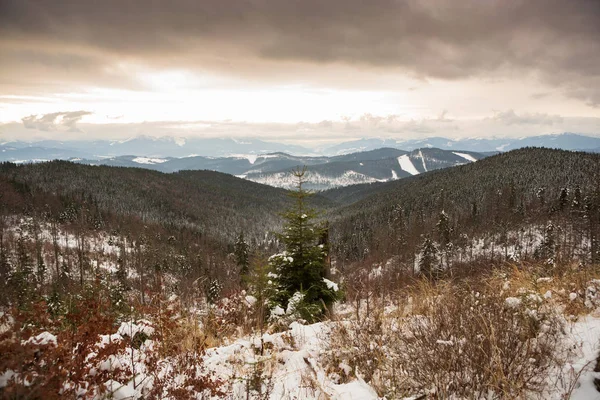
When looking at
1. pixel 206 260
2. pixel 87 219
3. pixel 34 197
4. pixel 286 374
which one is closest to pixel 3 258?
pixel 206 260

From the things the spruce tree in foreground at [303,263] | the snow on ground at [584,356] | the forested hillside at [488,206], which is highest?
the snow on ground at [584,356]

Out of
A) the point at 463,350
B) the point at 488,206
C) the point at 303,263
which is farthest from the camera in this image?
the point at 488,206

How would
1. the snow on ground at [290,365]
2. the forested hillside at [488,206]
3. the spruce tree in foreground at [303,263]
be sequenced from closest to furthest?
the snow on ground at [290,365] < the spruce tree in foreground at [303,263] < the forested hillside at [488,206]

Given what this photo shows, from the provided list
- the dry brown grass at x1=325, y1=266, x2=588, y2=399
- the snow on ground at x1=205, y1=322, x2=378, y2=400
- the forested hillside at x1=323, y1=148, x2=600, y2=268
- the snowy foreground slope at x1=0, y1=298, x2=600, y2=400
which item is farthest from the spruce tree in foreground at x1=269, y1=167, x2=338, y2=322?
the forested hillside at x1=323, y1=148, x2=600, y2=268

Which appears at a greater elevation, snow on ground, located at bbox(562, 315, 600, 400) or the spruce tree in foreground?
snow on ground, located at bbox(562, 315, 600, 400)

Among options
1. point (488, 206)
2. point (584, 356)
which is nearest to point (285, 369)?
point (584, 356)

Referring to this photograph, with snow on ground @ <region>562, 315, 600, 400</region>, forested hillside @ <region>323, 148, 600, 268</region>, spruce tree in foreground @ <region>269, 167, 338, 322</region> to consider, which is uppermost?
snow on ground @ <region>562, 315, 600, 400</region>

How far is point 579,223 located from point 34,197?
7270 inches

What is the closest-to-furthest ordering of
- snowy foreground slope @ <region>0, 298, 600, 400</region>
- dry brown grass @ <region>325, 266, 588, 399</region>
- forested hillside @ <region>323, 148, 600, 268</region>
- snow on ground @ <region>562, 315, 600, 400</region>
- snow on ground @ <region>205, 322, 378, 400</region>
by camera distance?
1. snow on ground @ <region>562, 315, 600, 400</region>
2. snowy foreground slope @ <region>0, 298, 600, 400</region>
3. dry brown grass @ <region>325, 266, 588, 399</region>
4. snow on ground @ <region>205, 322, 378, 400</region>
5. forested hillside @ <region>323, 148, 600, 268</region>

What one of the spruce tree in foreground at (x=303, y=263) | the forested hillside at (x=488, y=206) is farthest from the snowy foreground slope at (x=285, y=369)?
the forested hillside at (x=488, y=206)

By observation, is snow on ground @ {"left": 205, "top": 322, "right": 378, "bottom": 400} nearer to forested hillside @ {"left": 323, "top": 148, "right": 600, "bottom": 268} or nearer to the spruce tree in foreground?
the spruce tree in foreground

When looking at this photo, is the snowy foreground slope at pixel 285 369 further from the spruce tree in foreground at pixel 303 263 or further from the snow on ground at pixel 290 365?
the spruce tree in foreground at pixel 303 263

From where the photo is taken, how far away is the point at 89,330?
2828 mm

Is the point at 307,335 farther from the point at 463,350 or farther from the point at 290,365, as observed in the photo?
the point at 463,350
